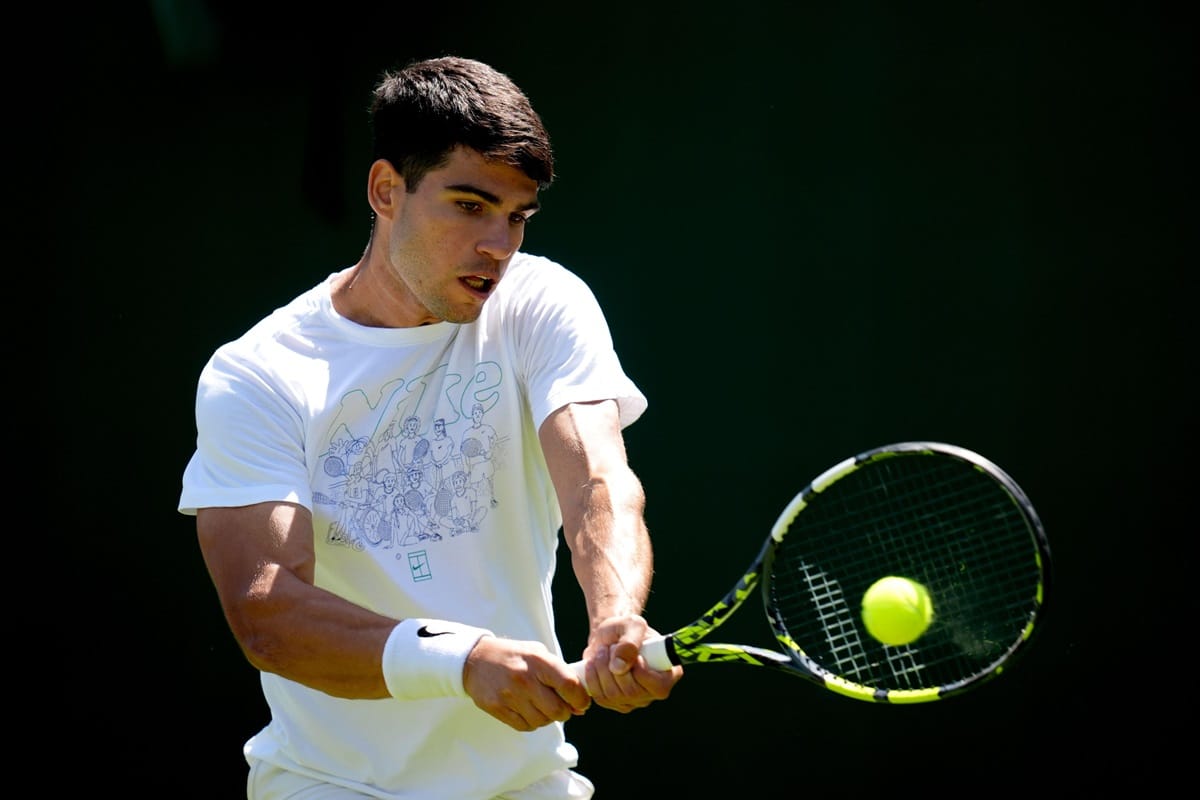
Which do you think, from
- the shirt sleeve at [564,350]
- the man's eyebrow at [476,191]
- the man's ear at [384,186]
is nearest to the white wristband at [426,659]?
the shirt sleeve at [564,350]

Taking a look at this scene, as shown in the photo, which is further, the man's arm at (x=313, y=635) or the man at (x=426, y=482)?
the man at (x=426, y=482)

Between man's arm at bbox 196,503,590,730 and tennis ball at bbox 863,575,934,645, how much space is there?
0.50 meters

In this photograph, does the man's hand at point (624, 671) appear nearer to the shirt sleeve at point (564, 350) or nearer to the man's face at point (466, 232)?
the shirt sleeve at point (564, 350)

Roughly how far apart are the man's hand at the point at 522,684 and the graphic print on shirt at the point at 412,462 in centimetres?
37

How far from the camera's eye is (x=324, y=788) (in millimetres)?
2570

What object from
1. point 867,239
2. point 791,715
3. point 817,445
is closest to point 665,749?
point 791,715

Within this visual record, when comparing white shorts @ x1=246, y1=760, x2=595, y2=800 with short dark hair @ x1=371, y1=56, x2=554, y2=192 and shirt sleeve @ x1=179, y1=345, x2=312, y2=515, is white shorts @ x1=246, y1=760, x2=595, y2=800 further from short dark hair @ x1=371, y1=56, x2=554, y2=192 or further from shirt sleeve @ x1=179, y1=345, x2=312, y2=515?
short dark hair @ x1=371, y1=56, x2=554, y2=192

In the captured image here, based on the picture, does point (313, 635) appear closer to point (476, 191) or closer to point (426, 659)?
point (426, 659)

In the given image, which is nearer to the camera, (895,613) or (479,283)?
(895,613)

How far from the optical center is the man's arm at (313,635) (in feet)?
7.28

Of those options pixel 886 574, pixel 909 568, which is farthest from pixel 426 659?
pixel 886 574

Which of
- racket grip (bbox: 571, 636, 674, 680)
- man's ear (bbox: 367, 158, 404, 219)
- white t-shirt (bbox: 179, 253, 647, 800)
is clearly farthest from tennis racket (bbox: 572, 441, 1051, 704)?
man's ear (bbox: 367, 158, 404, 219)

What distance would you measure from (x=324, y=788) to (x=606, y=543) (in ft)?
2.23

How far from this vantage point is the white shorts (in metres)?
2.56
